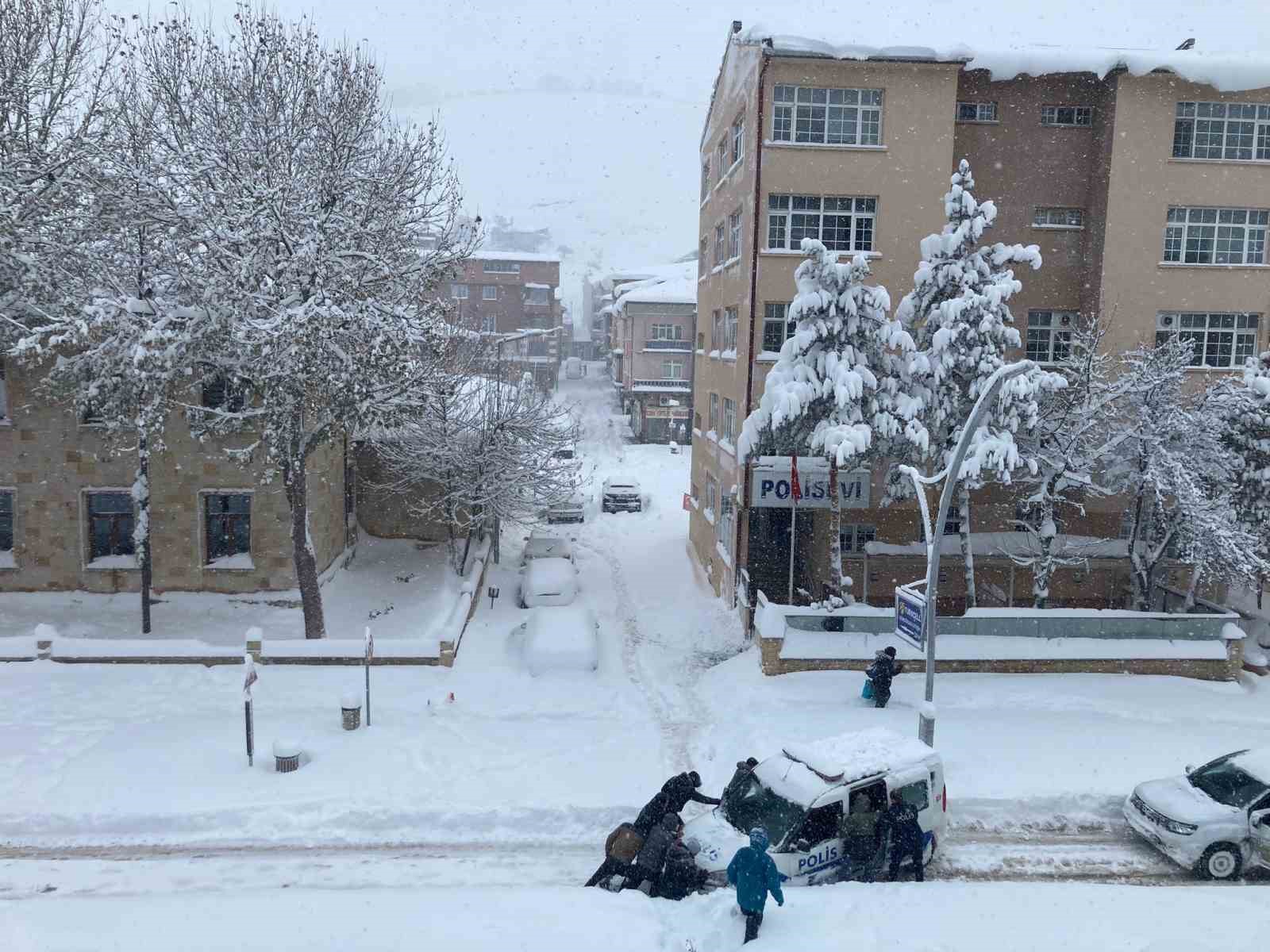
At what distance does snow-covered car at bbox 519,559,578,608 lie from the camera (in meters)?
23.2

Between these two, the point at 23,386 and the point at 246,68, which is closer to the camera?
the point at 246,68

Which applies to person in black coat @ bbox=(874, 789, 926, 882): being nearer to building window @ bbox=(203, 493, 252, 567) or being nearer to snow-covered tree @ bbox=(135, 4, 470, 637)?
snow-covered tree @ bbox=(135, 4, 470, 637)

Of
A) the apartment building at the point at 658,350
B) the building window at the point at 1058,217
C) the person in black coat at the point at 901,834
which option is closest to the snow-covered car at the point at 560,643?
the person in black coat at the point at 901,834

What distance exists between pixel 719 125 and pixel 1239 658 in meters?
20.2

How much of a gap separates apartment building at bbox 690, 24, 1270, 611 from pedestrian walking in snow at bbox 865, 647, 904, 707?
18.9 ft

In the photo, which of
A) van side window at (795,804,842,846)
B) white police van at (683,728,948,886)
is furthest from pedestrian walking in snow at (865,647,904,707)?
van side window at (795,804,842,846)

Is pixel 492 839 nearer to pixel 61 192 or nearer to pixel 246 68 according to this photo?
pixel 246 68

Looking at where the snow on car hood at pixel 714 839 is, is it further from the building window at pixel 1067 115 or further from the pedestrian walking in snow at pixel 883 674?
the building window at pixel 1067 115

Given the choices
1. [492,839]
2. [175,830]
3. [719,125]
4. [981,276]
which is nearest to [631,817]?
[492,839]

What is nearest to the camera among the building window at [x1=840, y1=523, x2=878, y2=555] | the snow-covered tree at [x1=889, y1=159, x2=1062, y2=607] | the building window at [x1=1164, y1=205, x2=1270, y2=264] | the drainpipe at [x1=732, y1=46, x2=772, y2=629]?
the snow-covered tree at [x1=889, y1=159, x2=1062, y2=607]

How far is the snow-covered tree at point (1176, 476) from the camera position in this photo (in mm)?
18469

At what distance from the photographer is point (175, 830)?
12172mm

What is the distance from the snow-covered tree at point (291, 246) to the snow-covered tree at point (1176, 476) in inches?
614

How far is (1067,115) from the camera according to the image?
23.8 m
